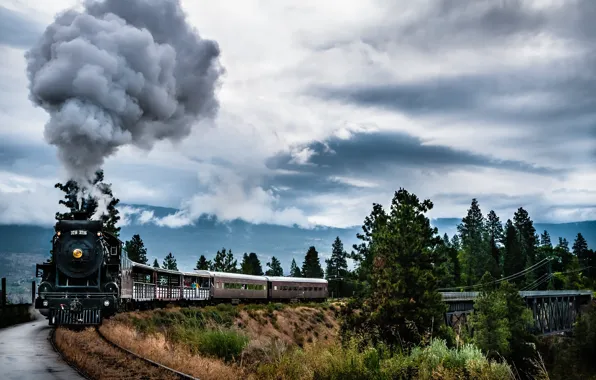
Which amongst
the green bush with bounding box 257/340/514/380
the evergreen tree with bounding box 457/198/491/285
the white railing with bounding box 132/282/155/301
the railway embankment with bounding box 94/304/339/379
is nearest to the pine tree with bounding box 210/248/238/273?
the evergreen tree with bounding box 457/198/491/285

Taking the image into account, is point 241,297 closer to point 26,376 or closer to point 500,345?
point 500,345

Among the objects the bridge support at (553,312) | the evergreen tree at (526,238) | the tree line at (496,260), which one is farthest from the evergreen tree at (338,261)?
the bridge support at (553,312)

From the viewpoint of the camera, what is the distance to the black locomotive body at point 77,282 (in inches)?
1031

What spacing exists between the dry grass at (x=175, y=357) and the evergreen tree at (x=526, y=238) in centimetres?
11806

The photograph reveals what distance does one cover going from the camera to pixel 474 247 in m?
128

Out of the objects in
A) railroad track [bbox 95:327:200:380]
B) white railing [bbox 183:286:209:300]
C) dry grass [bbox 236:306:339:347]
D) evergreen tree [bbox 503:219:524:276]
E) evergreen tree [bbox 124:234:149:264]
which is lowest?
dry grass [bbox 236:306:339:347]

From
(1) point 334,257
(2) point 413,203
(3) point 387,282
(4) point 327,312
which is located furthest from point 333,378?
(1) point 334,257

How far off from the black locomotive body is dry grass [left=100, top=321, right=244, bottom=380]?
243 centimetres

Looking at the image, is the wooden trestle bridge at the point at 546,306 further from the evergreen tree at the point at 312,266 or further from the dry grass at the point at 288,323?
the evergreen tree at the point at 312,266

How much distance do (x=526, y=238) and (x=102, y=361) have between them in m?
139

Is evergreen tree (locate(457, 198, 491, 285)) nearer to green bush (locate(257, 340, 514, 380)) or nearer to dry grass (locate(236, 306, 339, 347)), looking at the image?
dry grass (locate(236, 306, 339, 347))

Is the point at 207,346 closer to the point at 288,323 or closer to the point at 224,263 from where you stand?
the point at 288,323

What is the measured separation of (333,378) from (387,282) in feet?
121

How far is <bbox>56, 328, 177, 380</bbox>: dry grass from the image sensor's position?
14.1 m
